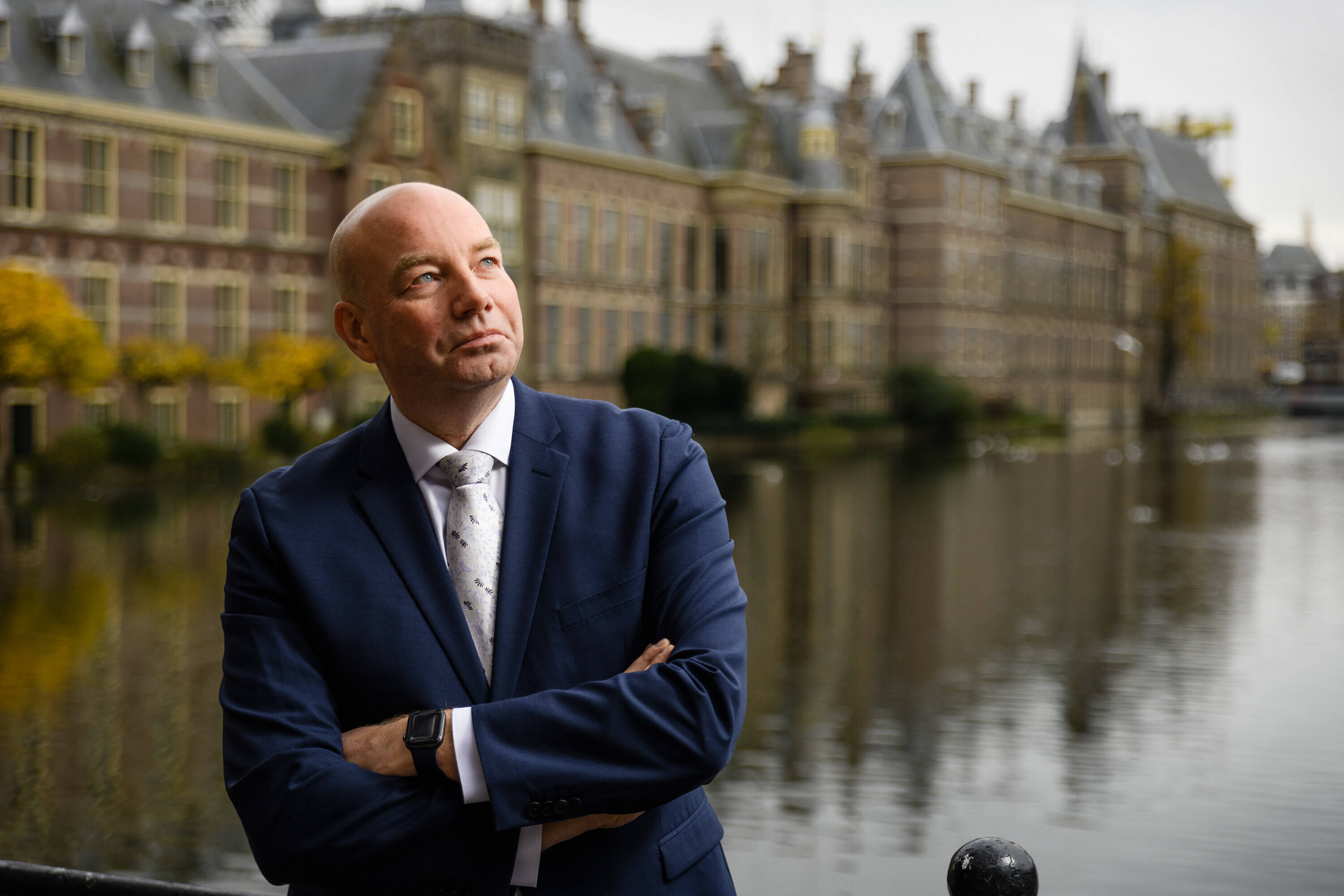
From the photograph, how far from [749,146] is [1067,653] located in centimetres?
3870

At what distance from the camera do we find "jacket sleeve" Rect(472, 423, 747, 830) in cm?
227

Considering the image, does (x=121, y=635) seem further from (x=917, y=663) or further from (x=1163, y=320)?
(x=1163, y=320)

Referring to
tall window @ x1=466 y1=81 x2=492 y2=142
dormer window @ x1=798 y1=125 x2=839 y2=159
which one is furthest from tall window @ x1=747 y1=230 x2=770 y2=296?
tall window @ x1=466 y1=81 x2=492 y2=142

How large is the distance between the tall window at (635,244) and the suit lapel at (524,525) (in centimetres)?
4496

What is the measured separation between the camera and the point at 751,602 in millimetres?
16828

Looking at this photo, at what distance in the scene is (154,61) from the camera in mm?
33594

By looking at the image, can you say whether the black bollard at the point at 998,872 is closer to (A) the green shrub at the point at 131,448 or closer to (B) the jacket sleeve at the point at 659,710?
(B) the jacket sleeve at the point at 659,710

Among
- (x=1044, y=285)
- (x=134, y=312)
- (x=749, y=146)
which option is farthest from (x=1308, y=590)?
(x=1044, y=285)

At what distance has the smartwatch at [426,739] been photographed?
7.44ft

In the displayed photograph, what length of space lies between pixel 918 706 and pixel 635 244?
36.8 metres

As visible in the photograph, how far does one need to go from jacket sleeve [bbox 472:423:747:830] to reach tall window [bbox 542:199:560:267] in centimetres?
4117

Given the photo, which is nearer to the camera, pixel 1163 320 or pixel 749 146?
pixel 749 146

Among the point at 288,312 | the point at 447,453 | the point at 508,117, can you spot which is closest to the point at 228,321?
the point at 288,312

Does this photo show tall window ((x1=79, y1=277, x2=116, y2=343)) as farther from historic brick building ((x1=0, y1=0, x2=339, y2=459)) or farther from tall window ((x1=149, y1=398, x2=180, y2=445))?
tall window ((x1=149, y1=398, x2=180, y2=445))
